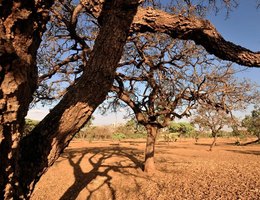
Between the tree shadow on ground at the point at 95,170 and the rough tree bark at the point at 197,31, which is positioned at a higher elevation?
the rough tree bark at the point at 197,31

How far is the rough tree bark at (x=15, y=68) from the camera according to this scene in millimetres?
1796

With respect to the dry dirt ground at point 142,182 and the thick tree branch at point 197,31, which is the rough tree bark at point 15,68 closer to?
the thick tree branch at point 197,31

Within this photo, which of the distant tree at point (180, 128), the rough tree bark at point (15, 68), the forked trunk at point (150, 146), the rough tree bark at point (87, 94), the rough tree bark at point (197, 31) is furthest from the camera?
the distant tree at point (180, 128)

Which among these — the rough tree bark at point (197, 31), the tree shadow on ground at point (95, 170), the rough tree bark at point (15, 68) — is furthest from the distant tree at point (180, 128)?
the rough tree bark at point (15, 68)

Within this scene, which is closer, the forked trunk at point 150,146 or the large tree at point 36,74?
the large tree at point 36,74

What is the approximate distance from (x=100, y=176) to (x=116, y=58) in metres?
11.6

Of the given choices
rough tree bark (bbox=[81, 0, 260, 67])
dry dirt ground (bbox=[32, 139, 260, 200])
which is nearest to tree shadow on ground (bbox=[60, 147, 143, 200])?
dry dirt ground (bbox=[32, 139, 260, 200])

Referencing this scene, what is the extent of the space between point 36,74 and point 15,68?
1.36 ft

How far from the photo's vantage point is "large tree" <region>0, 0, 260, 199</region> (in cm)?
186

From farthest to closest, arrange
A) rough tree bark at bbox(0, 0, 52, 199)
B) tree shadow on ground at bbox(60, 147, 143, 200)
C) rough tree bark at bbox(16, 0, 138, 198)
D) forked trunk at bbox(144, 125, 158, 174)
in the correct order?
1. forked trunk at bbox(144, 125, 158, 174)
2. tree shadow on ground at bbox(60, 147, 143, 200)
3. rough tree bark at bbox(16, 0, 138, 198)
4. rough tree bark at bbox(0, 0, 52, 199)

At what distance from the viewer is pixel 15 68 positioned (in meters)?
1.83

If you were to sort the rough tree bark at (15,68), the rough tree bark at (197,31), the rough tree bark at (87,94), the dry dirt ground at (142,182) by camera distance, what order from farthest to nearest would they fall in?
1. the dry dirt ground at (142,182)
2. the rough tree bark at (197,31)
3. the rough tree bark at (87,94)
4. the rough tree bark at (15,68)

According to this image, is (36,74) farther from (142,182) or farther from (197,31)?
(142,182)

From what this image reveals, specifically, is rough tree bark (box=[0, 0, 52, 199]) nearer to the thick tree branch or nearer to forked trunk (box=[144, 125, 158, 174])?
the thick tree branch
